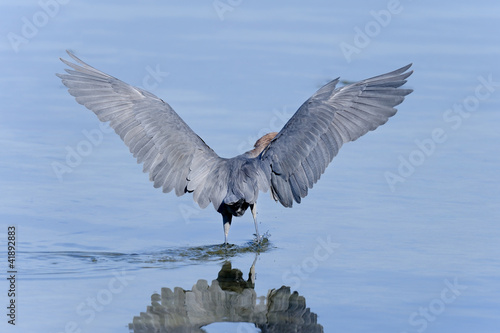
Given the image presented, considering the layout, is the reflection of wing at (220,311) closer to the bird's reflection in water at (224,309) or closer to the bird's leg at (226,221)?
the bird's reflection in water at (224,309)

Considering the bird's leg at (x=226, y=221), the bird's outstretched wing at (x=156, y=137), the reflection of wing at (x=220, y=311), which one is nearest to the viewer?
the reflection of wing at (x=220, y=311)

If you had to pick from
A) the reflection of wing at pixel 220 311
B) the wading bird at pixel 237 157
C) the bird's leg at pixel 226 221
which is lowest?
the reflection of wing at pixel 220 311

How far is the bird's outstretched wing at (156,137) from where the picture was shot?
920 cm

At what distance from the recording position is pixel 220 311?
7.23 m

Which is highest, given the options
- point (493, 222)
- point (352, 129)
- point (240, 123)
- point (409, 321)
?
point (240, 123)

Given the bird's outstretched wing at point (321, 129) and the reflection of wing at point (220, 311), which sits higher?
the bird's outstretched wing at point (321, 129)

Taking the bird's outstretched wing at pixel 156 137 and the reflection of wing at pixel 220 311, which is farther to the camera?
the bird's outstretched wing at pixel 156 137

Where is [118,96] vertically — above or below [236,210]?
above

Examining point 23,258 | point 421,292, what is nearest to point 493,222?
Result: point 421,292

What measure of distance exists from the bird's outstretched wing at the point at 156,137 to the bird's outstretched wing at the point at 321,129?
25.1 inches

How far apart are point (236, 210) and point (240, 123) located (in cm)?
331

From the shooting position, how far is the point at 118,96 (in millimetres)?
9719

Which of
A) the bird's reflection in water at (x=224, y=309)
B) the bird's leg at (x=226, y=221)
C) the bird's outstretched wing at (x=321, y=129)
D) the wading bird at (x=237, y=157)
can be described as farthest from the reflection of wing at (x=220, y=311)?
the bird's outstretched wing at (x=321, y=129)

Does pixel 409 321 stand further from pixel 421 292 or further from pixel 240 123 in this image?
pixel 240 123
